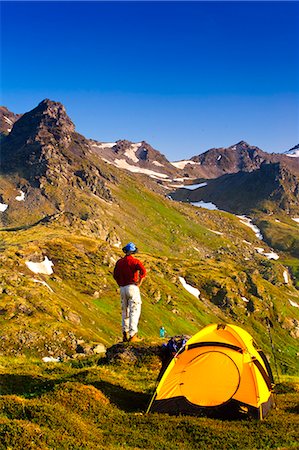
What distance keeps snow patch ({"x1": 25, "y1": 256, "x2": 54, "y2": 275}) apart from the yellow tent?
344 ft

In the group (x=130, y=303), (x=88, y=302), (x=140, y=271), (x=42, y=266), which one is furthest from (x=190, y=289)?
(x=140, y=271)

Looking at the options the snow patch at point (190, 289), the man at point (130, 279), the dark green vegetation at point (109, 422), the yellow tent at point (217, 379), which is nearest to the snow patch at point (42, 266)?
the snow patch at point (190, 289)

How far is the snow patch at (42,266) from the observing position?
397 ft

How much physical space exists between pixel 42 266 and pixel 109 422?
116m

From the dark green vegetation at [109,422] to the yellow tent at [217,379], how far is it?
81cm

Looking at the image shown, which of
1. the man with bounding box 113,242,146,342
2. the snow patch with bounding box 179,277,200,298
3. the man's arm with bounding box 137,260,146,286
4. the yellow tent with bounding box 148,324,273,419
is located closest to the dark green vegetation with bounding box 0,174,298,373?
the snow patch with bounding box 179,277,200,298

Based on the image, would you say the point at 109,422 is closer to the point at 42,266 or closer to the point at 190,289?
the point at 42,266

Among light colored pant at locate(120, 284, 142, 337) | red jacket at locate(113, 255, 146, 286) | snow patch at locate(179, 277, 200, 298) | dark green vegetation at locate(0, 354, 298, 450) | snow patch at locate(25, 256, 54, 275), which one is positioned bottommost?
snow patch at locate(179, 277, 200, 298)

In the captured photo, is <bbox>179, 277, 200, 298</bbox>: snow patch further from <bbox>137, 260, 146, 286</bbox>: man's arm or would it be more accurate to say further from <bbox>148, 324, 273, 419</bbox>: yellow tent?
<bbox>148, 324, 273, 419</bbox>: yellow tent

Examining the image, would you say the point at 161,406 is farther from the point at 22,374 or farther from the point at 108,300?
the point at 108,300

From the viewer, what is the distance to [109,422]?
49.1ft

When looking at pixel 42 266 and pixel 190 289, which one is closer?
pixel 42 266

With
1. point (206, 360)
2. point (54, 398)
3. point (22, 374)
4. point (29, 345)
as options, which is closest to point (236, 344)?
point (206, 360)

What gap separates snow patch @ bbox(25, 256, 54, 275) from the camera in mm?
120875
